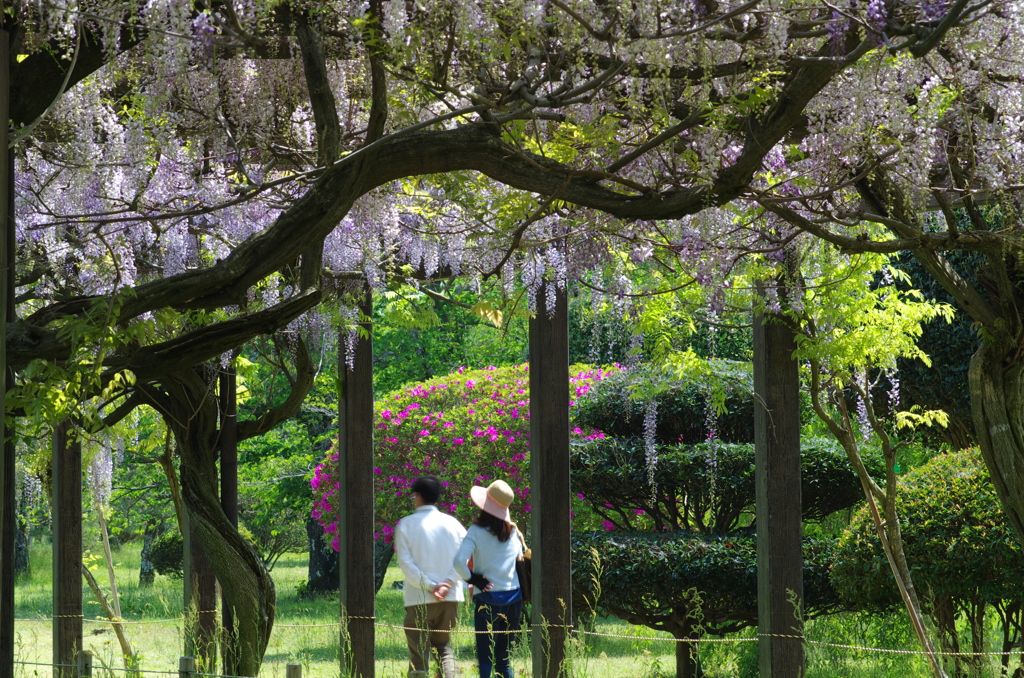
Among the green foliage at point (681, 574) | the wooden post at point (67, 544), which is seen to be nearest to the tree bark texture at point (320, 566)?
the green foliage at point (681, 574)

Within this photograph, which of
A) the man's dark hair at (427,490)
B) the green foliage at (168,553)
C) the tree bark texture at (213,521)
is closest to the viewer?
the tree bark texture at (213,521)

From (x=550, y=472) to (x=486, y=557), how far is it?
0.66 metres

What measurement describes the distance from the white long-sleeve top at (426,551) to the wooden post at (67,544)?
5.30 feet

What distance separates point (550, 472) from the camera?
12.3 ft

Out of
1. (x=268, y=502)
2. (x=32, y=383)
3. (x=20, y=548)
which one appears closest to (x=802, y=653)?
(x=32, y=383)

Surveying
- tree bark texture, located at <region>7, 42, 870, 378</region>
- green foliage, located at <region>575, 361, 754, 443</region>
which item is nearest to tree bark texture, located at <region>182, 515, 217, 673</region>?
tree bark texture, located at <region>7, 42, 870, 378</region>

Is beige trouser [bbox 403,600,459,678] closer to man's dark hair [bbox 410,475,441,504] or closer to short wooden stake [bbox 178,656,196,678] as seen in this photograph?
man's dark hair [bbox 410,475,441,504]

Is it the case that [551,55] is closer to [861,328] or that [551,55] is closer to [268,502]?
[861,328]

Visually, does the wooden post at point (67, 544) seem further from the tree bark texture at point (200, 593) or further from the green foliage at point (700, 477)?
the green foliage at point (700, 477)

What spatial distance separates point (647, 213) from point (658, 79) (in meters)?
0.41

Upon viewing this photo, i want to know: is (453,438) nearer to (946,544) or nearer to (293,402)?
(293,402)

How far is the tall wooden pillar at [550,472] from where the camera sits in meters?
Answer: 3.71

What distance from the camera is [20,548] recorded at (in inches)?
493

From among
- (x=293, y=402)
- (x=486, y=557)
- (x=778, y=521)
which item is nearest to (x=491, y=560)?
(x=486, y=557)
